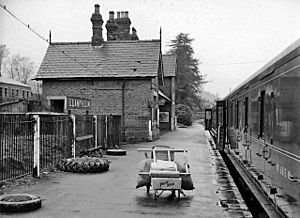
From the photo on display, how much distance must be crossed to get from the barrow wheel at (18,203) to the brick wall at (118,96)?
21248 millimetres

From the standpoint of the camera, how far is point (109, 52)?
32.7 m

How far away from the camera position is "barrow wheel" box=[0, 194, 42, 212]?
308 inches

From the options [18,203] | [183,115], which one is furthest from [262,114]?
[183,115]

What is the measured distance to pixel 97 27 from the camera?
107ft

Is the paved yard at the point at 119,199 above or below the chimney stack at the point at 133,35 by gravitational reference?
below

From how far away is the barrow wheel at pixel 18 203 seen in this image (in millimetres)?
7820

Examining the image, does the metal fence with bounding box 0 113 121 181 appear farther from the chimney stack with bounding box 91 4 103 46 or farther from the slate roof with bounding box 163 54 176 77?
the slate roof with bounding box 163 54 176 77

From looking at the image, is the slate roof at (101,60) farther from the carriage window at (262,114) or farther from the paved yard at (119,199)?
the carriage window at (262,114)

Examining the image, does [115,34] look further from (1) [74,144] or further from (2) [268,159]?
(2) [268,159]

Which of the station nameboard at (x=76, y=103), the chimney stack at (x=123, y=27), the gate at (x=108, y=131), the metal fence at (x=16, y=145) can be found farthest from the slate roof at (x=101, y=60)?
the metal fence at (x=16, y=145)

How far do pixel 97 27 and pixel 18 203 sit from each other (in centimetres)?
2586

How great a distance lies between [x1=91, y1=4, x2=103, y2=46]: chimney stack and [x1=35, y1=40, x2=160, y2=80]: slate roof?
0.42 metres

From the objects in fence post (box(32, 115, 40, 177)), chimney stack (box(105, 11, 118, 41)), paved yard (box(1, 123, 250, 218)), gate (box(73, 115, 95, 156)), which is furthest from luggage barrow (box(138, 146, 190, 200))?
chimney stack (box(105, 11, 118, 41))

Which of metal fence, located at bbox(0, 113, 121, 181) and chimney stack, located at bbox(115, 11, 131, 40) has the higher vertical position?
chimney stack, located at bbox(115, 11, 131, 40)
